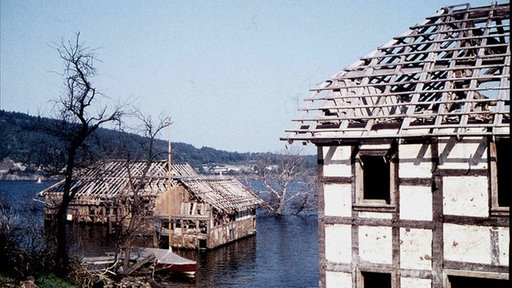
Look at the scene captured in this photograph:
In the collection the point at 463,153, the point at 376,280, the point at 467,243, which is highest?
the point at 463,153

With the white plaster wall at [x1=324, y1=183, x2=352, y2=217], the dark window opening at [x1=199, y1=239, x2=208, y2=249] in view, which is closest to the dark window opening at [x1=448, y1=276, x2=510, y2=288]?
the white plaster wall at [x1=324, y1=183, x2=352, y2=217]

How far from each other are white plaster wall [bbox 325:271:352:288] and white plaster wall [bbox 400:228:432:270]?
1.67 metres

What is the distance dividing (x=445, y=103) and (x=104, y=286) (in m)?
16.5

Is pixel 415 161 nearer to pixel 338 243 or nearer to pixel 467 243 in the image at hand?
pixel 467 243

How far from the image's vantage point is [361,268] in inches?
564

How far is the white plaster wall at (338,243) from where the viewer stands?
14.5 metres

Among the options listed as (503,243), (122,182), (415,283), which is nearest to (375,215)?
(415,283)

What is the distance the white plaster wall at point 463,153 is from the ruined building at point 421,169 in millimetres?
25

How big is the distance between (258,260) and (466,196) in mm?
24548

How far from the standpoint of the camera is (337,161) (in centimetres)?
1477

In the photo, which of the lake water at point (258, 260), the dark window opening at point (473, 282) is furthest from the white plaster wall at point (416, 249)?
the lake water at point (258, 260)

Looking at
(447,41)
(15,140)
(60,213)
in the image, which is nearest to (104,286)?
(60,213)

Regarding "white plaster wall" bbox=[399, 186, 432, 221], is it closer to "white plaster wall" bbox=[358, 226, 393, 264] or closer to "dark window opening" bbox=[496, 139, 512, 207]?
"white plaster wall" bbox=[358, 226, 393, 264]

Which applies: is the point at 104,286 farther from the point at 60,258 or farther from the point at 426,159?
the point at 426,159
